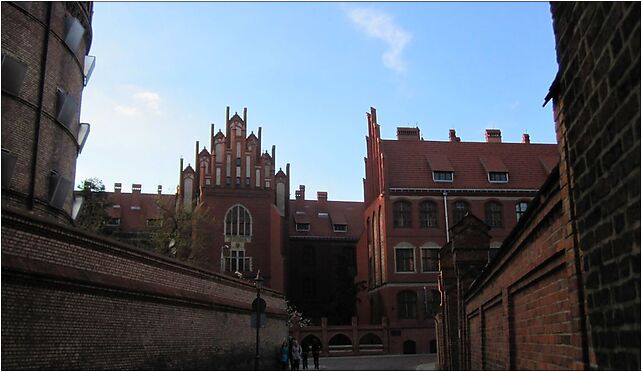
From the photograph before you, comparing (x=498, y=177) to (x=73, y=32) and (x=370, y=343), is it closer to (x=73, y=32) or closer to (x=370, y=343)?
(x=370, y=343)

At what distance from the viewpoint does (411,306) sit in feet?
148

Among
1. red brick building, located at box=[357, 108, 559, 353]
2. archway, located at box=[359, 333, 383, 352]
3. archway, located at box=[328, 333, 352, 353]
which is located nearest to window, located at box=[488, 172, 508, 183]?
red brick building, located at box=[357, 108, 559, 353]

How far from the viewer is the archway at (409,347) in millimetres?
43312

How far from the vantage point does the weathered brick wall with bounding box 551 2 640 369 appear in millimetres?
2760

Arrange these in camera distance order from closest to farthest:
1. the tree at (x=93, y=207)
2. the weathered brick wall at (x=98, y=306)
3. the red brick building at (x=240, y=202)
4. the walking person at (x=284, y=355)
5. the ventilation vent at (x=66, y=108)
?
1. the weathered brick wall at (x=98, y=306)
2. the ventilation vent at (x=66, y=108)
3. the walking person at (x=284, y=355)
4. the tree at (x=93, y=207)
5. the red brick building at (x=240, y=202)

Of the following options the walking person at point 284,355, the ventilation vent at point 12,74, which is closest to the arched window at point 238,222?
the walking person at point 284,355

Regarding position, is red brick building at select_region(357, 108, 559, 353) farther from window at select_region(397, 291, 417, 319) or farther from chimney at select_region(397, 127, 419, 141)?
chimney at select_region(397, 127, 419, 141)

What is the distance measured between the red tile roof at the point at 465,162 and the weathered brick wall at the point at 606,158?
42.9 meters

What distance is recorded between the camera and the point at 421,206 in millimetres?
46875

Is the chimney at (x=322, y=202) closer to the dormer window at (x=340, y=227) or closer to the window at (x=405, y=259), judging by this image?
the dormer window at (x=340, y=227)

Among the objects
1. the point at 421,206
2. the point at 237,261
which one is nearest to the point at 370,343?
the point at 421,206

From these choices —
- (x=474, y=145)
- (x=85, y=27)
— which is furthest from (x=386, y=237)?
(x=85, y=27)

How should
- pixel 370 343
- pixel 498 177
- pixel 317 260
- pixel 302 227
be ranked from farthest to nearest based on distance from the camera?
pixel 302 227 < pixel 317 260 < pixel 498 177 < pixel 370 343

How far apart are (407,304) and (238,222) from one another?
15.4m
